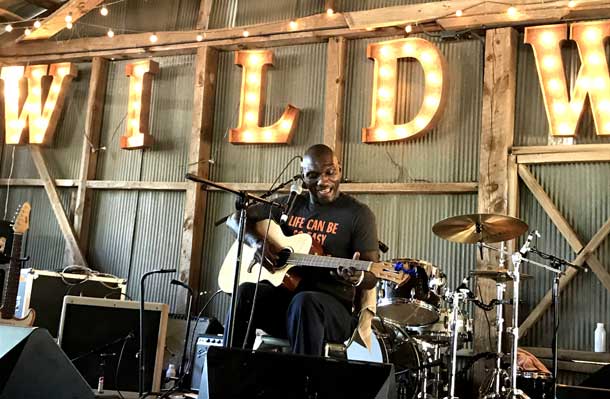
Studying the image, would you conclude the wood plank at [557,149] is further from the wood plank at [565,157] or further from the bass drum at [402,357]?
the bass drum at [402,357]

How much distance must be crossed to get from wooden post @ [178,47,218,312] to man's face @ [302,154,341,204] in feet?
11.8

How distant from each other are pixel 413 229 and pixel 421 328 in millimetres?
1508

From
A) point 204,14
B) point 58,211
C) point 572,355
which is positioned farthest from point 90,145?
point 572,355

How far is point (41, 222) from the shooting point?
8.98 meters

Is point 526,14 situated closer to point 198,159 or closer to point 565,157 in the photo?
point 565,157

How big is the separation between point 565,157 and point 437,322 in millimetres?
1939

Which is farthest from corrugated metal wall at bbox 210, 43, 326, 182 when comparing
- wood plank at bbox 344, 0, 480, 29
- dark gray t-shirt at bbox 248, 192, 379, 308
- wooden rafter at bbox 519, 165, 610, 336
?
dark gray t-shirt at bbox 248, 192, 379, 308

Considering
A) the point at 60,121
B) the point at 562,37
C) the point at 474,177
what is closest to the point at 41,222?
the point at 60,121

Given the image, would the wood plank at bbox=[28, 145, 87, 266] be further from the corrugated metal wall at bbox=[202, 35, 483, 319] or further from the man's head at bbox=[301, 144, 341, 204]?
the man's head at bbox=[301, 144, 341, 204]

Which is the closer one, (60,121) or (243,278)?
(243,278)

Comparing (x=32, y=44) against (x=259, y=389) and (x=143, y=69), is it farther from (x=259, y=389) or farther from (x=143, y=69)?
(x=259, y=389)

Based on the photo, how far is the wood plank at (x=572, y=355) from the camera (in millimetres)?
6191

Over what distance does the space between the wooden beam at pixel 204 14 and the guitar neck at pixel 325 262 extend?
473 centimetres

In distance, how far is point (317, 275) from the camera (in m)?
4.38
